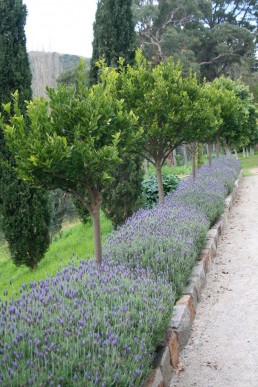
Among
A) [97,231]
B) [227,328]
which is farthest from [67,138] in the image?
[227,328]

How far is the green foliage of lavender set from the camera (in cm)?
234

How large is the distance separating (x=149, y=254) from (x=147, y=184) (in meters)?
7.57

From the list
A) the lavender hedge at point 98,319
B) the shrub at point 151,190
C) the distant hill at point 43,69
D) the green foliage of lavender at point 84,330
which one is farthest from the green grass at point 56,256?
the distant hill at point 43,69

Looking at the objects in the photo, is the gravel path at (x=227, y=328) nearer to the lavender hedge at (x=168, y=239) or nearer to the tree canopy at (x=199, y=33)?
the lavender hedge at (x=168, y=239)

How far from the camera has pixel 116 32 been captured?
10148mm

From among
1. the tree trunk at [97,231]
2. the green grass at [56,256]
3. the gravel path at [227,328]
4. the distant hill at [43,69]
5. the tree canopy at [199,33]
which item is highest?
the tree canopy at [199,33]

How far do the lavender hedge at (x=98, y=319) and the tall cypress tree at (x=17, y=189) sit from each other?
3.76 meters

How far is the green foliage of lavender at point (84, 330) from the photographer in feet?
7.69

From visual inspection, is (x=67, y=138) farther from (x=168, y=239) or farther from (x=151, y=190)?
(x=151, y=190)

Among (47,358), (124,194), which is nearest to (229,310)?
(47,358)

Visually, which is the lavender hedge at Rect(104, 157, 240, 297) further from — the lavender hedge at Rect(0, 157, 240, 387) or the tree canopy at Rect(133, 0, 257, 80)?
the tree canopy at Rect(133, 0, 257, 80)

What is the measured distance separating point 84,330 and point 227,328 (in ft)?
6.82

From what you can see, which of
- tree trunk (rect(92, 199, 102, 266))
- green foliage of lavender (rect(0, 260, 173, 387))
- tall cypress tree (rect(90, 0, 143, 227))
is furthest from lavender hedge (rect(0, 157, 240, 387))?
tall cypress tree (rect(90, 0, 143, 227))

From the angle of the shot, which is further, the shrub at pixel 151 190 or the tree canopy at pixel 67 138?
the shrub at pixel 151 190
